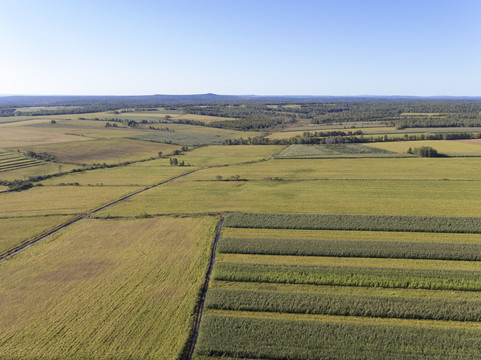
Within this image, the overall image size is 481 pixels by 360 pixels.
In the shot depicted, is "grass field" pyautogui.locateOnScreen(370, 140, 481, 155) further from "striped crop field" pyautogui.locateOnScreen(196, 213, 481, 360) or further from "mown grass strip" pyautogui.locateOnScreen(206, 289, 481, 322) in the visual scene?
"mown grass strip" pyautogui.locateOnScreen(206, 289, 481, 322)

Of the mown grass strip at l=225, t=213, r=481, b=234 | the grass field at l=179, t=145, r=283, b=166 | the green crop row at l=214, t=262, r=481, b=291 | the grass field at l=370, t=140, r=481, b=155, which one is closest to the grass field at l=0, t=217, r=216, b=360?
the green crop row at l=214, t=262, r=481, b=291

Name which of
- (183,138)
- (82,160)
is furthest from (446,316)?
(183,138)

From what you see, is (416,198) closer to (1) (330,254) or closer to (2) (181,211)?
(1) (330,254)

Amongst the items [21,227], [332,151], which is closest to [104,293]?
[21,227]

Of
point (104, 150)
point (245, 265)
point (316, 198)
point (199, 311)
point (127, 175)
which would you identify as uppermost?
point (104, 150)

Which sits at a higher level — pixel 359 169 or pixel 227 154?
pixel 227 154

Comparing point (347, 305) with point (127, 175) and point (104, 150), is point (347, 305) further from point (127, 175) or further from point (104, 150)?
point (104, 150)

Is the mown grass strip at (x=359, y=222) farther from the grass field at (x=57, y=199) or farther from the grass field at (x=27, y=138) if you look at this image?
the grass field at (x=27, y=138)
